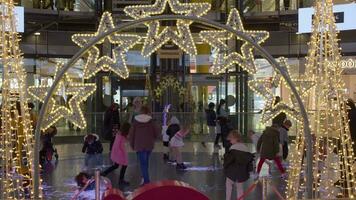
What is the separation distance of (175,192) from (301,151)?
3.83m

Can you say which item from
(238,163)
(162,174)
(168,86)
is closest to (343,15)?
(168,86)

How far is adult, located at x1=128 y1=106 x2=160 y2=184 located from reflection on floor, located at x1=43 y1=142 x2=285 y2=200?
18.2 inches

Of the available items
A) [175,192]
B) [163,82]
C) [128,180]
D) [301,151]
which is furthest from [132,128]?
[163,82]

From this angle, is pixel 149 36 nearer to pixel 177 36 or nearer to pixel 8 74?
pixel 177 36

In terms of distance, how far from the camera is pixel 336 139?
8914 mm

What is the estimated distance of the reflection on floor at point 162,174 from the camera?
37.4 feet

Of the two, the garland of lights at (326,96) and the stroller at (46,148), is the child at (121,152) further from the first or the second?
the garland of lights at (326,96)

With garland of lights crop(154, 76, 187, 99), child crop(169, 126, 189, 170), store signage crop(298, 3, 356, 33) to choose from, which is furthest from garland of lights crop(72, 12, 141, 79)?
garland of lights crop(154, 76, 187, 99)

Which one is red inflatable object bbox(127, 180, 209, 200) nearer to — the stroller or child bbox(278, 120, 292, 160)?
child bbox(278, 120, 292, 160)

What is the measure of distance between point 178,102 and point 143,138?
12555mm

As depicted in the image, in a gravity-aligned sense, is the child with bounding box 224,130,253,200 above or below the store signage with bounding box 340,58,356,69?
below

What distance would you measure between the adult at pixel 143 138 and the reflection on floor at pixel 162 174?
463 millimetres

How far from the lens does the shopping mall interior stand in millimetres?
7418

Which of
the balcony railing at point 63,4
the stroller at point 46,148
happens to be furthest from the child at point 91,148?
the balcony railing at point 63,4
